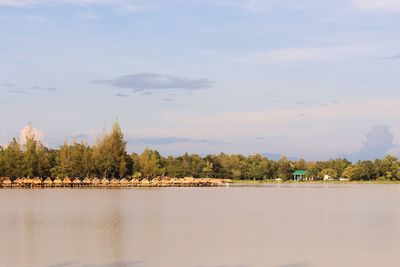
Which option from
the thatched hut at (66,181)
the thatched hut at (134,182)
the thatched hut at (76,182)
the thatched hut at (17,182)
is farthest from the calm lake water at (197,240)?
the thatched hut at (134,182)

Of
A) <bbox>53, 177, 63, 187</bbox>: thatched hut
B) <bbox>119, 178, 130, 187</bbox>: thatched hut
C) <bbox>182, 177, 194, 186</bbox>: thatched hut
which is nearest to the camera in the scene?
<bbox>53, 177, 63, 187</bbox>: thatched hut

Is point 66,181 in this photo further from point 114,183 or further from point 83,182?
point 114,183

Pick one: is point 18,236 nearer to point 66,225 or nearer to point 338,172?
point 66,225

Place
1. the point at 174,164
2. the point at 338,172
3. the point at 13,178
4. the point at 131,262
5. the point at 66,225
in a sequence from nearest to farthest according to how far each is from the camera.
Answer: the point at 131,262 → the point at 66,225 → the point at 13,178 → the point at 174,164 → the point at 338,172

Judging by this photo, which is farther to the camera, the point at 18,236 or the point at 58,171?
the point at 58,171

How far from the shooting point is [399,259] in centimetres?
1852

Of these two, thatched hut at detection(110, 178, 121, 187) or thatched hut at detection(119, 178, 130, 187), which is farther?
thatched hut at detection(119, 178, 130, 187)

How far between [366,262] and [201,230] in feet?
31.1

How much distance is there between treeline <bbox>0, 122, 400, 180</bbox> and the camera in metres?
90.8

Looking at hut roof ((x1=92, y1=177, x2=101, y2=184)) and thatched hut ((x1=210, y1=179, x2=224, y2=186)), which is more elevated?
hut roof ((x1=92, y1=177, x2=101, y2=184))

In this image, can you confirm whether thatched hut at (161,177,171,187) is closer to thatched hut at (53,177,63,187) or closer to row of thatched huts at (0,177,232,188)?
row of thatched huts at (0,177,232,188)

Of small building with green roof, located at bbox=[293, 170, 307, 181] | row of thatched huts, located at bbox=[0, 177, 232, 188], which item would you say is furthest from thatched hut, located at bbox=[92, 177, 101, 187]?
small building with green roof, located at bbox=[293, 170, 307, 181]

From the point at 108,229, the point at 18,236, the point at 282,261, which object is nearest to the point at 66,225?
the point at 108,229

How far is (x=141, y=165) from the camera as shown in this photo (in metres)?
107
